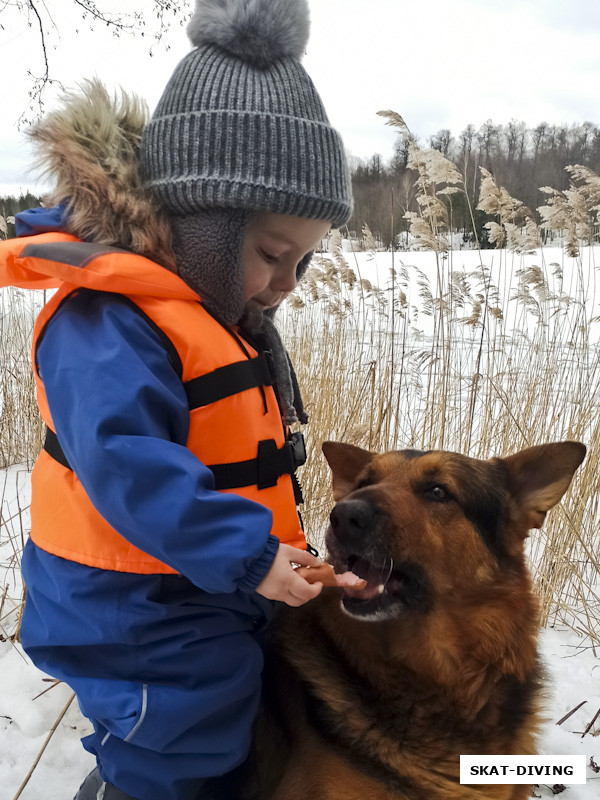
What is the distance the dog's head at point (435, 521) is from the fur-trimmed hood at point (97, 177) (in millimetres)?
939

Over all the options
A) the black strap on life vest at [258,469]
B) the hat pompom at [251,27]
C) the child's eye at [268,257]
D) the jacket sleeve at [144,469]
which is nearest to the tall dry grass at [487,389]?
the hat pompom at [251,27]

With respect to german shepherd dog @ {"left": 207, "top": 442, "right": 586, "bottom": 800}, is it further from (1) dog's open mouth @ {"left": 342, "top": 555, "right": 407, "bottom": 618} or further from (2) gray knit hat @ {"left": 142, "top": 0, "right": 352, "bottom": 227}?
(2) gray knit hat @ {"left": 142, "top": 0, "right": 352, "bottom": 227}

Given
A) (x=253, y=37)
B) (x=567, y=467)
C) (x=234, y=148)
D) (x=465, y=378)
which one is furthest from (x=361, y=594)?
(x=465, y=378)

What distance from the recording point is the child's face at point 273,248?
5.62 feet

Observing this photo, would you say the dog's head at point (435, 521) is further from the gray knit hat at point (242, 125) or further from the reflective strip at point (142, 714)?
the gray knit hat at point (242, 125)

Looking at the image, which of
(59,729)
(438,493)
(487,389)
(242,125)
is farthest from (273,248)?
(487,389)

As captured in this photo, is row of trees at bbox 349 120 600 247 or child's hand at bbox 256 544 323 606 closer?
child's hand at bbox 256 544 323 606

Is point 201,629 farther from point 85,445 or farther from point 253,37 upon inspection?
point 253,37

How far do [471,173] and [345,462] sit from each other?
588 cm

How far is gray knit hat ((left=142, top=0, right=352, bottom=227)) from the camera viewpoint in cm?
161

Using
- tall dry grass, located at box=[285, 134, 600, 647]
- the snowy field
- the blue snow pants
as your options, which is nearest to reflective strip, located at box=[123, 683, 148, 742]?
the blue snow pants

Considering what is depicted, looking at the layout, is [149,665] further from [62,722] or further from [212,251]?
[62,722]

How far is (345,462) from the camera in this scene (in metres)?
2.18

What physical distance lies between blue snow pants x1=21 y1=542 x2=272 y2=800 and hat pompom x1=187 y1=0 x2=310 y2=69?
1.51m
